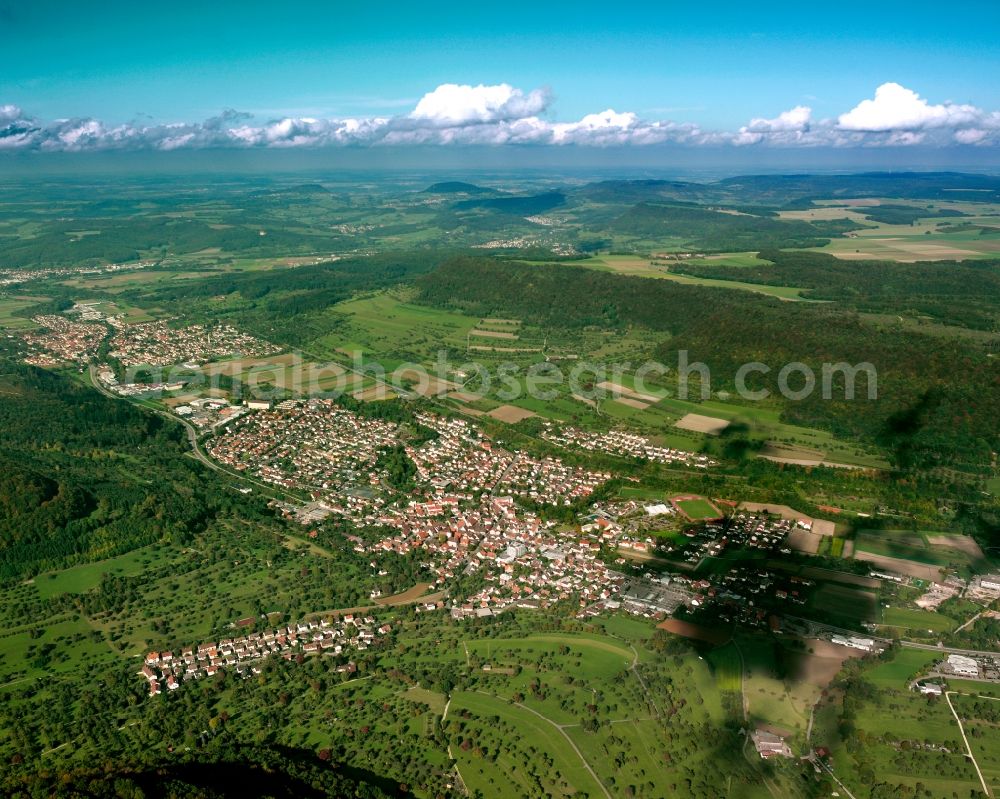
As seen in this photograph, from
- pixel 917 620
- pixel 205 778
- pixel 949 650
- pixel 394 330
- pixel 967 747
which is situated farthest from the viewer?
pixel 394 330

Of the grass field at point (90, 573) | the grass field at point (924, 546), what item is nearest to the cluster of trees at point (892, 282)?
the grass field at point (924, 546)

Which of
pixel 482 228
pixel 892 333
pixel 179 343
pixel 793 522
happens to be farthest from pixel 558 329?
pixel 482 228

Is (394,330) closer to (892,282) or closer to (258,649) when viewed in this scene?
(258,649)

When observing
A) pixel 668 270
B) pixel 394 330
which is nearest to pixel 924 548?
pixel 394 330

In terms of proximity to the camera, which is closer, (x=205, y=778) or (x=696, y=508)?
(x=205, y=778)

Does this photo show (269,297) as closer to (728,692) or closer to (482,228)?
(482,228)

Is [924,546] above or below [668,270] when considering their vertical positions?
below

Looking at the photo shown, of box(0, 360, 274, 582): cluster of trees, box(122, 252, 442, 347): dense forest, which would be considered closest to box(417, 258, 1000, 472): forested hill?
box(122, 252, 442, 347): dense forest

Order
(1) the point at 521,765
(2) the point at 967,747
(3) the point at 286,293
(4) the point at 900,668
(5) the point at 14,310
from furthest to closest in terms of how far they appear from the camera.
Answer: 1. (3) the point at 286,293
2. (5) the point at 14,310
3. (4) the point at 900,668
4. (2) the point at 967,747
5. (1) the point at 521,765
